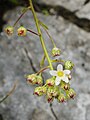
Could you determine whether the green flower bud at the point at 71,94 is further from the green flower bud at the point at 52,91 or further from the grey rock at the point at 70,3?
the grey rock at the point at 70,3

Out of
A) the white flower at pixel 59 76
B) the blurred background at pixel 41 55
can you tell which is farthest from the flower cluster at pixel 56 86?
the blurred background at pixel 41 55

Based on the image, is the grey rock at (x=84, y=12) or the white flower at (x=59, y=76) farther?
the grey rock at (x=84, y=12)

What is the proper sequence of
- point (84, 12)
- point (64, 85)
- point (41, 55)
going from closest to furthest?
point (64, 85) → point (41, 55) → point (84, 12)

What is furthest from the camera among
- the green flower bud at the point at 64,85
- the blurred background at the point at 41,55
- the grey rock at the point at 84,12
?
the grey rock at the point at 84,12

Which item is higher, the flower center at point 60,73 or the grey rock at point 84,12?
the grey rock at point 84,12

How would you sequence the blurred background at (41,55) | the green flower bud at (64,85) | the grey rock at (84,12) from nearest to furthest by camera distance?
the green flower bud at (64,85) < the blurred background at (41,55) < the grey rock at (84,12)

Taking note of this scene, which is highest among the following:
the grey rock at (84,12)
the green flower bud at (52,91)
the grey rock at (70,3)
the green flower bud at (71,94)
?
the grey rock at (70,3)

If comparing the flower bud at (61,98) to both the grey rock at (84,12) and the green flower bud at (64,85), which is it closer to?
the green flower bud at (64,85)

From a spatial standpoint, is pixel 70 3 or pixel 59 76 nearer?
pixel 59 76

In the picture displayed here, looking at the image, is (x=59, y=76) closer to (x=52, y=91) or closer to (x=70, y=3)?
(x=52, y=91)

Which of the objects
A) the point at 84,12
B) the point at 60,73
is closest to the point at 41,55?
the point at 84,12
